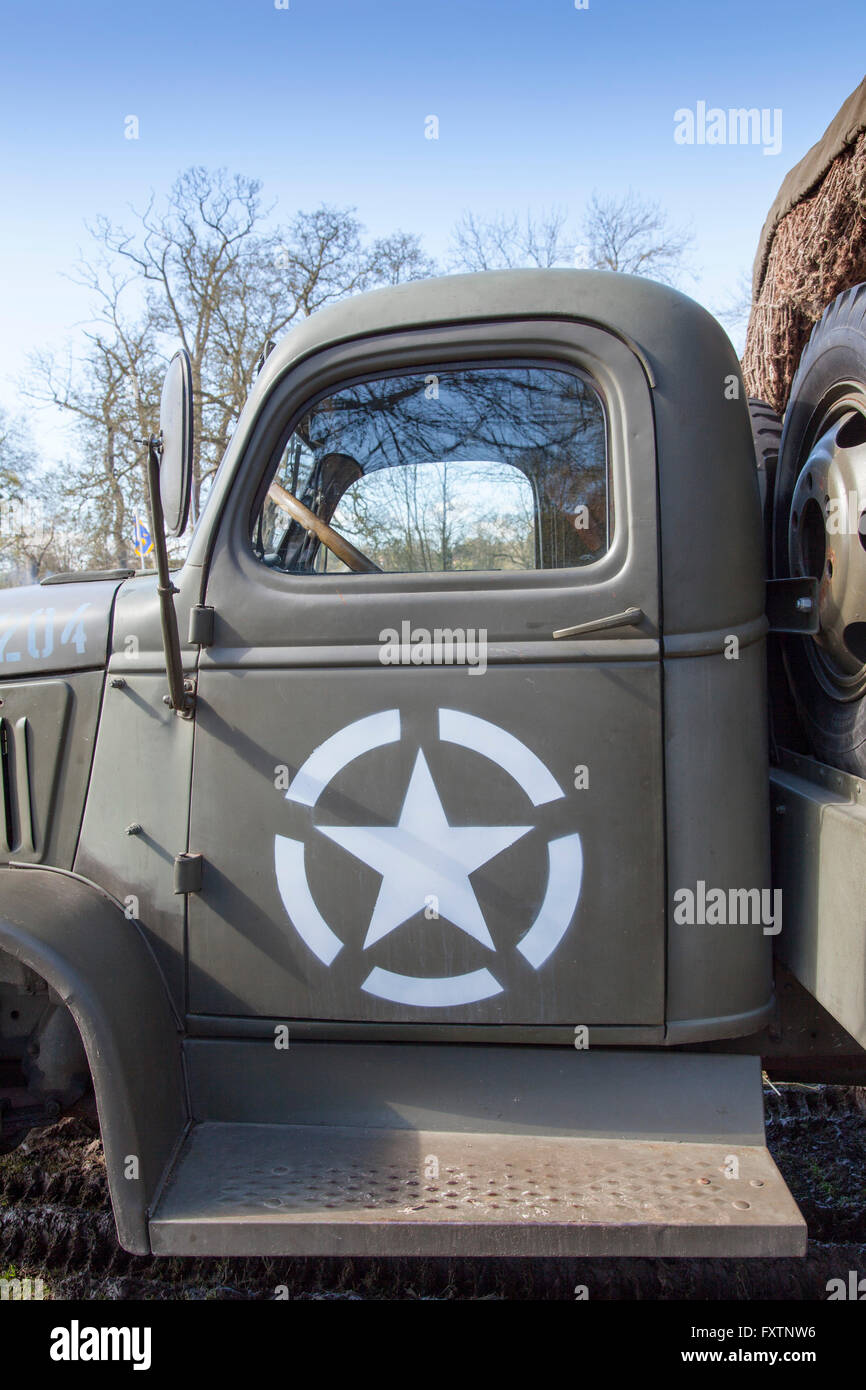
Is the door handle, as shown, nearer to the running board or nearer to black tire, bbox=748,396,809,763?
black tire, bbox=748,396,809,763

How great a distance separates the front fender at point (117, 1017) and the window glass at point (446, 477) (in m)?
Answer: 0.86

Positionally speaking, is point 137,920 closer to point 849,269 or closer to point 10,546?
point 849,269

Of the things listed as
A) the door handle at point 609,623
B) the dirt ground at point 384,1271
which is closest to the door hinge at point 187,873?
the dirt ground at point 384,1271

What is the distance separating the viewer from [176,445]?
1.86m

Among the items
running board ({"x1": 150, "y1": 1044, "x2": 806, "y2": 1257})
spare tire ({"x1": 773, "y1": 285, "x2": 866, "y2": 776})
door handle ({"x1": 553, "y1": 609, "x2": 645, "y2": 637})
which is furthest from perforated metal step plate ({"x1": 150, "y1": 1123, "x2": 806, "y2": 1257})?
door handle ({"x1": 553, "y1": 609, "x2": 645, "y2": 637})

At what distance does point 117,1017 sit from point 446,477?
131 cm

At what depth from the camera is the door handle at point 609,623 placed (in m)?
1.90

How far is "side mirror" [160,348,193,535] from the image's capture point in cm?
184

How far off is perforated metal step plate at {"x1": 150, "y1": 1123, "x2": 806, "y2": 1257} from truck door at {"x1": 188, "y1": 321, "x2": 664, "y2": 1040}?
25cm

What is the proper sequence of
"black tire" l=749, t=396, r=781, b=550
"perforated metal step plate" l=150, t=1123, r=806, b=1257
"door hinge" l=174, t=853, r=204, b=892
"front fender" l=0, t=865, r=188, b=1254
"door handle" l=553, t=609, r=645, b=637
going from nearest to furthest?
1. "perforated metal step plate" l=150, t=1123, r=806, b=1257
2. "front fender" l=0, t=865, r=188, b=1254
3. "door handle" l=553, t=609, r=645, b=637
4. "door hinge" l=174, t=853, r=204, b=892
5. "black tire" l=749, t=396, r=781, b=550

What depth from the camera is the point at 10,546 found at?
98.5ft

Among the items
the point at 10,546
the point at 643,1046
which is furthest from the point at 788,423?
the point at 10,546

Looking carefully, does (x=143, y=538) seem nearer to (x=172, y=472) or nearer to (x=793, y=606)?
(x=172, y=472)
